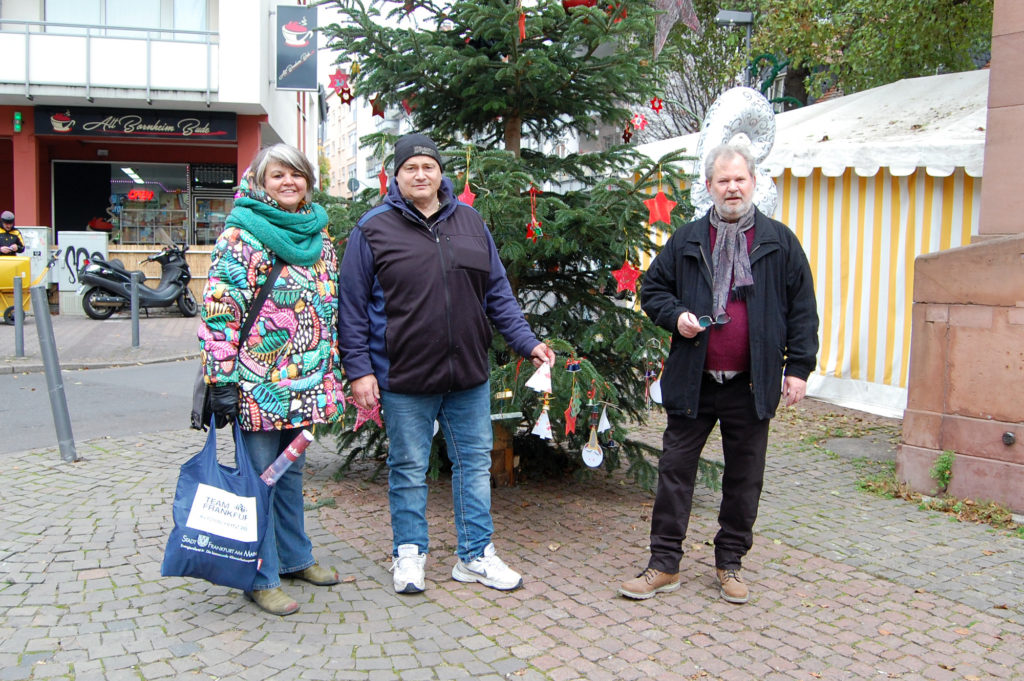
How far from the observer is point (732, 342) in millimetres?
3717

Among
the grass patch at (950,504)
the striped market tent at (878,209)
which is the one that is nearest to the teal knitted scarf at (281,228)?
the grass patch at (950,504)

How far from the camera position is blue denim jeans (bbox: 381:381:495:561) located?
3836 mm

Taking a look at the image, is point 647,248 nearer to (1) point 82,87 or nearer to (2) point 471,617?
(2) point 471,617

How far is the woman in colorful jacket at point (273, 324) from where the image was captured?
3.41 meters

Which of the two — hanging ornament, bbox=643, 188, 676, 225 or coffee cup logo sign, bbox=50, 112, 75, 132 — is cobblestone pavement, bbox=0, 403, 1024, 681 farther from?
coffee cup logo sign, bbox=50, 112, 75, 132

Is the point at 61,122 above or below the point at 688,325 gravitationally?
above

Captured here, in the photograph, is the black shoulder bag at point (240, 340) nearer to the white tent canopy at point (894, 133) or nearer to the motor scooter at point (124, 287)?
the white tent canopy at point (894, 133)

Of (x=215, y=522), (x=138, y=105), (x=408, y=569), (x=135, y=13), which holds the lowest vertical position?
(x=408, y=569)

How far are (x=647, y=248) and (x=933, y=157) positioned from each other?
4629 mm

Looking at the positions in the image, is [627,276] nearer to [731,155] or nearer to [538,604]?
[731,155]

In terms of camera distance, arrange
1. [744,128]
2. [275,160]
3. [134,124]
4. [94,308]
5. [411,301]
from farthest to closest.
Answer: [134,124], [94,308], [744,128], [411,301], [275,160]

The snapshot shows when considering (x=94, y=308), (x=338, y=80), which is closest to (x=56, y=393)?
(x=338, y=80)

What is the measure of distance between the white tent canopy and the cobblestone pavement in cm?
364

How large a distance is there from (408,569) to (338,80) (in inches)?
123
